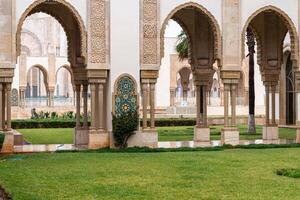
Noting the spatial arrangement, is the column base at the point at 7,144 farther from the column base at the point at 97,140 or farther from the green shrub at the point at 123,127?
the green shrub at the point at 123,127

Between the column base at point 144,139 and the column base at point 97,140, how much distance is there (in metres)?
0.64

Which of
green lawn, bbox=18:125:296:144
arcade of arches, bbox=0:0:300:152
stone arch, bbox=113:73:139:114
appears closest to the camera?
arcade of arches, bbox=0:0:300:152

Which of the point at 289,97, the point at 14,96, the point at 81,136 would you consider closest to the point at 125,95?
the point at 81,136

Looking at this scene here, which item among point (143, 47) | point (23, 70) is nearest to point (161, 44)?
point (143, 47)

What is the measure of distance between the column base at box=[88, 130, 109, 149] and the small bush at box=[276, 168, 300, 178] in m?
5.92

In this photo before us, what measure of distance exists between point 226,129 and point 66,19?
213 inches

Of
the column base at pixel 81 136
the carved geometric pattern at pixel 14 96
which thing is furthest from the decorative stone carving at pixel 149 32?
the carved geometric pattern at pixel 14 96

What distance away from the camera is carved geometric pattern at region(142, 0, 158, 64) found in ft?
51.3

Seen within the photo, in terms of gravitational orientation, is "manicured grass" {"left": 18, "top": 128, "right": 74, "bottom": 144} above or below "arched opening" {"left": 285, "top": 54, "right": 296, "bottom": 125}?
below

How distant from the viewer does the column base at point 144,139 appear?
15.5 meters

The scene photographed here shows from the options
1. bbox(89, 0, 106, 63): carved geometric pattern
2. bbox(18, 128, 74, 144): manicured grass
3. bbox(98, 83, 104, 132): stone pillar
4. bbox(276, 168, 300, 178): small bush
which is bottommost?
bbox(276, 168, 300, 178): small bush

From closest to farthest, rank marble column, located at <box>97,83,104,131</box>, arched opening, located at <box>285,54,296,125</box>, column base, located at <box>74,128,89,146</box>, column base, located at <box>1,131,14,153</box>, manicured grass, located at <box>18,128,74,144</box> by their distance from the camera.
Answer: column base, located at <box>1,131,14,153</box> < marble column, located at <box>97,83,104,131</box> < column base, located at <box>74,128,89,146</box> < manicured grass, located at <box>18,128,74,144</box> < arched opening, located at <box>285,54,296,125</box>

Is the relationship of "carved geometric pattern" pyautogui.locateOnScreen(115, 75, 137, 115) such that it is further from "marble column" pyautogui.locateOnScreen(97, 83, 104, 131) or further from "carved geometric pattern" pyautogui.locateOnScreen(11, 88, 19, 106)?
"carved geometric pattern" pyautogui.locateOnScreen(11, 88, 19, 106)

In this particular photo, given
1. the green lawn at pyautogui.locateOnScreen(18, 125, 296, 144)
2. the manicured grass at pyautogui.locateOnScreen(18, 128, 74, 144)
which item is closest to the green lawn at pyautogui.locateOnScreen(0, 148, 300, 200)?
the manicured grass at pyautogui.locateOnScreen(18, 128, 74, 144)
